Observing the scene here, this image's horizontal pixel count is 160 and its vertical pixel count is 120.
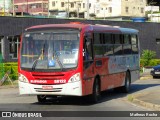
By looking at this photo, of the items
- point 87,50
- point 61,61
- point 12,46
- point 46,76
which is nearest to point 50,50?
point 61,61

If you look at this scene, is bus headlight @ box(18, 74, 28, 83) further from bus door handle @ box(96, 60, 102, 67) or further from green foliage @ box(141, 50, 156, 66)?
green foliage @ box(141, 50, 156, 66)

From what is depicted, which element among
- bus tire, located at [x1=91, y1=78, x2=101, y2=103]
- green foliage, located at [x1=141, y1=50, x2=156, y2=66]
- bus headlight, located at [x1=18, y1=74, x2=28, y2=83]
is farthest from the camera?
green foliage, located at [x1=141, y1=50, x2=156, y2=66]

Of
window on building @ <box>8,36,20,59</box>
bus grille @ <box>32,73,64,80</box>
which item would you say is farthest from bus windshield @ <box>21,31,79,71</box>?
window on building @ <box>8,36,20,59</box>

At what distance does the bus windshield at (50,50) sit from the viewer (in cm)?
1816

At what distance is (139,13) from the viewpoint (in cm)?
11900

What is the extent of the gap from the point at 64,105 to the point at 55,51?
202 cm

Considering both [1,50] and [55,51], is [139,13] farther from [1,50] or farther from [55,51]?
[55,51]

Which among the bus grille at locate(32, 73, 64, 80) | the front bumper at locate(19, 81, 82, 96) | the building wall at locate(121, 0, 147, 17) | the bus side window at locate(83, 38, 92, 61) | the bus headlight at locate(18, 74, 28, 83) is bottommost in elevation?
the front bumper at locate(19, 81, 82, 96)

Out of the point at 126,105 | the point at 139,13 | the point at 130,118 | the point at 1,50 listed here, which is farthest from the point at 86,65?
the point at 139,13

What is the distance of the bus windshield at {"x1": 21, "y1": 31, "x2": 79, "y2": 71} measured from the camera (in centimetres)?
1816

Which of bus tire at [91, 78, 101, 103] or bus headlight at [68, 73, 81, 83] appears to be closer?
bus headlight at [68, 73, 81, 83]

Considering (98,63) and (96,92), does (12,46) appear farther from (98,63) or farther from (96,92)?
(96,92)

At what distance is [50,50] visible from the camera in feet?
60.5

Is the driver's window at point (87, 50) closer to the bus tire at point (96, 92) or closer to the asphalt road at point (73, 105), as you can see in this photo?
the bus tire at point (96, 92)
